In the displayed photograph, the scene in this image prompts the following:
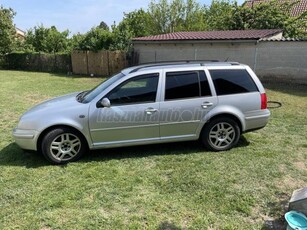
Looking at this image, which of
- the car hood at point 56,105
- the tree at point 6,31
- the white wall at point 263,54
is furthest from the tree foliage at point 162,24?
the car hood at point 56,105

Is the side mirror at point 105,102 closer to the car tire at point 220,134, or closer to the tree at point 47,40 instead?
the car tire at point 220,134

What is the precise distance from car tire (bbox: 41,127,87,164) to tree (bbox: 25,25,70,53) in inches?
871

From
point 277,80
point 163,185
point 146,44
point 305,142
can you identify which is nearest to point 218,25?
point 146,44

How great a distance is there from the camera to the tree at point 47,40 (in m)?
24.8

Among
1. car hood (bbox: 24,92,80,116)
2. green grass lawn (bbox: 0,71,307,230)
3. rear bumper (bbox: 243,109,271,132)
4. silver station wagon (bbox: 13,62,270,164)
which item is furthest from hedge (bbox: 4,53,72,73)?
rear bumper (bbox: 243,109,271,132)

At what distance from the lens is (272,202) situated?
3395mm

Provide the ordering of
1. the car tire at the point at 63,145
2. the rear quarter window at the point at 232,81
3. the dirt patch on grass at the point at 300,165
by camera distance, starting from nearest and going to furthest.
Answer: the dirt patch on grass at the point at 300,165 < the car tire at the point at 63,145 < the rear quarter window at the point at 232,81

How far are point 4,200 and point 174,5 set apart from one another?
77.7 feet

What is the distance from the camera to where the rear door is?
464cm

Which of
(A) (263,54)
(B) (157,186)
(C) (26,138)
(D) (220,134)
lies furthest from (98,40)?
(B) (157,186)

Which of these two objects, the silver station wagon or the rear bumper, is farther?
the rear bumper

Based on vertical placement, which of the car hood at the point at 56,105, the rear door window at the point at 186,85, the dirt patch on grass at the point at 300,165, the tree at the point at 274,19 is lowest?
the dirt patch on grass at the point at 300,165

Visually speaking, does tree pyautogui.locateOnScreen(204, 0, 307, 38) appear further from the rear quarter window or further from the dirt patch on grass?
the dirt patch on grass

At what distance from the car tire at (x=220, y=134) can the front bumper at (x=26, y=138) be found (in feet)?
9.02
